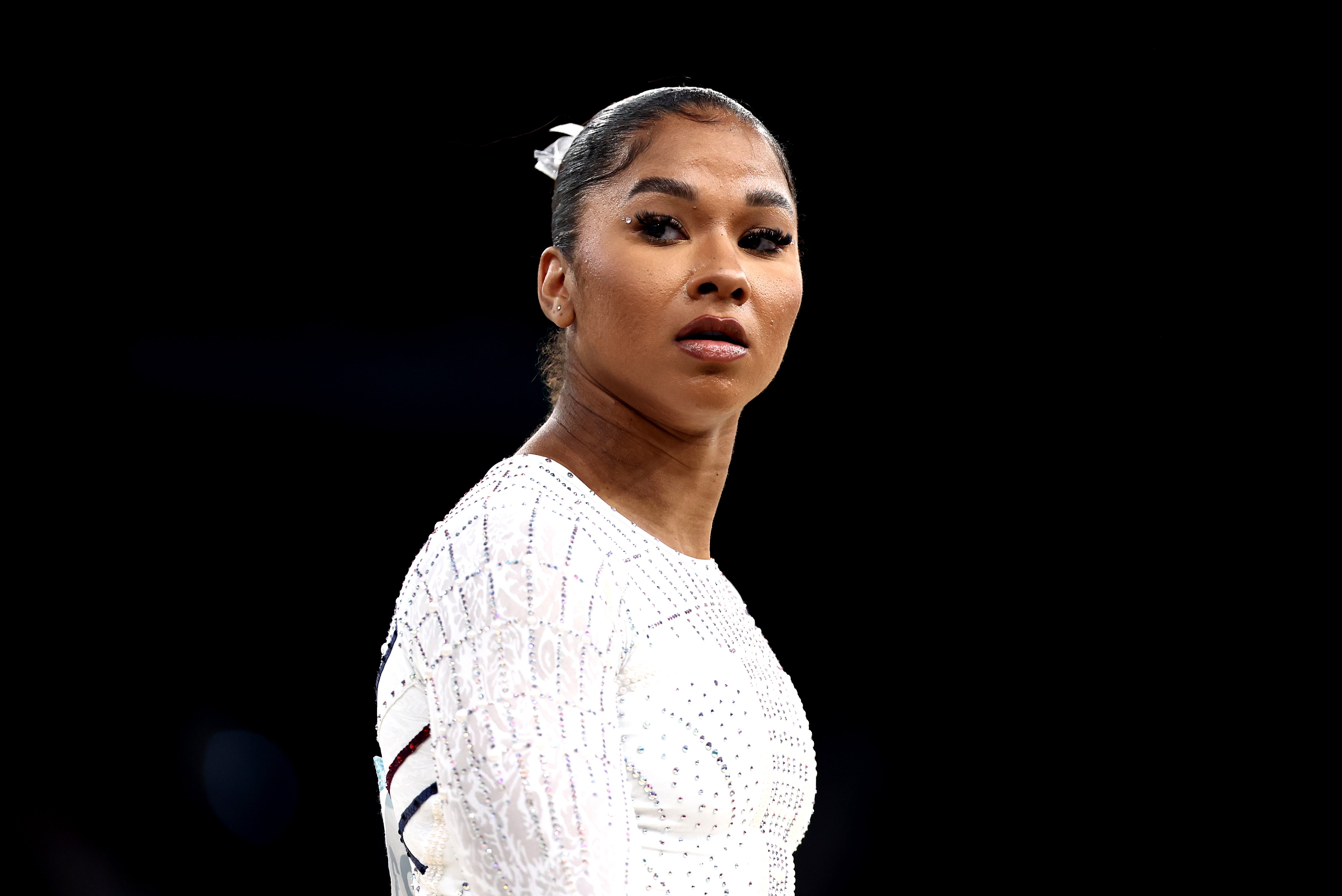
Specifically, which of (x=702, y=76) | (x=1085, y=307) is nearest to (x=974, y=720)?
(x=1085, y=307)

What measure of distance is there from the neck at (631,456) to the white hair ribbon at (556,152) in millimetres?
284

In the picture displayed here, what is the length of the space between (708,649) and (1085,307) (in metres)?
1.62

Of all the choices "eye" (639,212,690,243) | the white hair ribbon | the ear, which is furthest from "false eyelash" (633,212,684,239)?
the white hair ribbon

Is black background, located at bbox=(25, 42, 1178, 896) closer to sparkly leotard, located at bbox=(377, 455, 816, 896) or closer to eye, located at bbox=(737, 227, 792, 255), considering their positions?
eye, located at bbox=(737, 227, 792, 255)

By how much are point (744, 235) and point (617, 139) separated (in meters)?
0.17

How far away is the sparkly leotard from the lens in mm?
884

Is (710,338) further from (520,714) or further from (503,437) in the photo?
(503,437)

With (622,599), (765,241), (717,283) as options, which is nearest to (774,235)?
(765,241)

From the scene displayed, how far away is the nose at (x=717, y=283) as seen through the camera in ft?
3.74

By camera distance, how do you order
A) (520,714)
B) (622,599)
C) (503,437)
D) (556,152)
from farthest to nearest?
1. (503,437)
2. (556,152)
3. (622,599)
4. (520,714)

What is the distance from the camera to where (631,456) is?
122cm

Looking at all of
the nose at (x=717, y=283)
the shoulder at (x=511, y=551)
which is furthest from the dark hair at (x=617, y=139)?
the shoulder at (x=511, y=551)

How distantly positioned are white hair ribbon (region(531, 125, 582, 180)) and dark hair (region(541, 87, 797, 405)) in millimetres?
59

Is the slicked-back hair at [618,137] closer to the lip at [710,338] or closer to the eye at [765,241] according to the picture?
the eye at [765,241]
